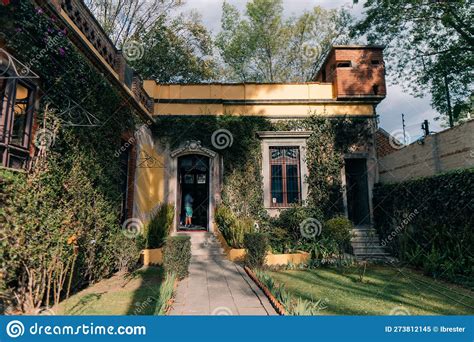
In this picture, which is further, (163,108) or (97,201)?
(163,108)

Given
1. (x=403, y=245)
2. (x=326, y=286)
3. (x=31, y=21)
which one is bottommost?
(x=326, y=286)

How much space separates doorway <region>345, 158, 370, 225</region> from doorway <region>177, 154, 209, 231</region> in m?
6.39

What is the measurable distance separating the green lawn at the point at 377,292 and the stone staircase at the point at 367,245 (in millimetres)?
1684

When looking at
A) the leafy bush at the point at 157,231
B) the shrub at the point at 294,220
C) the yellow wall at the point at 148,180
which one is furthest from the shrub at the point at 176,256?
the shrub at the point at 294,220

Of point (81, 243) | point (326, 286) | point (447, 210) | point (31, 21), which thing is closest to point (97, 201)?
point (81, 243)

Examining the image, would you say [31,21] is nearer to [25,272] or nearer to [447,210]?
[25,272]

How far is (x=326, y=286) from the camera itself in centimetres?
629

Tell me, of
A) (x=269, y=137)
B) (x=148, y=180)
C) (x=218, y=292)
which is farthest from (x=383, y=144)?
(x=148, y=180)

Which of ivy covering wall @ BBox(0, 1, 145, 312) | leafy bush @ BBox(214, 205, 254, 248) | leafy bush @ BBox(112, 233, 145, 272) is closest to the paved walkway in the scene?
leafy bush @ BBox(214, 205, 254, 248)

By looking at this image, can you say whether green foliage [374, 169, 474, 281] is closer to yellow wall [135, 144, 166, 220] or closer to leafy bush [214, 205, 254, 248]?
leafy bush [214, 205, 254, 248]

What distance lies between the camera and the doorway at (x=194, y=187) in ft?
38.1

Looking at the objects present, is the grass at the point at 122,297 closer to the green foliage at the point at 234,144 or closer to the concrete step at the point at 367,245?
the green foliage at the point at 234,144

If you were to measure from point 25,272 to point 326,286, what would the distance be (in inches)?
237

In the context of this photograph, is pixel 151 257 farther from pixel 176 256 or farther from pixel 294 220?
pixel 294 220
